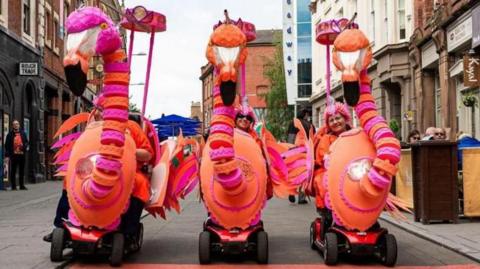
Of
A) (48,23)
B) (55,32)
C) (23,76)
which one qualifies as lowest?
(23,76)

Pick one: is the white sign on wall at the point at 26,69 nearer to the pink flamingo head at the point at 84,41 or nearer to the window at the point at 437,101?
the window at the point at 437,101

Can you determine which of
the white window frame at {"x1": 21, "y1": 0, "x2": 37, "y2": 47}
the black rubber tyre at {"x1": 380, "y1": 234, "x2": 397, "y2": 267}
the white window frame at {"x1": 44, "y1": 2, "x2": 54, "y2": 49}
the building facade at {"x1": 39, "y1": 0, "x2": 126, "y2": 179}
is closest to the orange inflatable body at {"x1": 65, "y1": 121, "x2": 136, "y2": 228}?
the black rubber tyre at {"x1": 380, "y1": 234, "x2": 397, "y2": 267}

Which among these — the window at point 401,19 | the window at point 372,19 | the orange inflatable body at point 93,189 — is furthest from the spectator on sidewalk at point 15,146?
the window at point 372,19

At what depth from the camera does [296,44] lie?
45.2 m

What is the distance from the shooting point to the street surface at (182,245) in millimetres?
7004

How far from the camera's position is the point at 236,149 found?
7137 mm

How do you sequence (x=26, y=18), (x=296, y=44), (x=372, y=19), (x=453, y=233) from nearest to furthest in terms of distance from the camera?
(x=453, y=233), (x=26, y=18), (x=372, y=19), (x=296, y=44)

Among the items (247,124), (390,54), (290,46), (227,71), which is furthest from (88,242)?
(290,46)

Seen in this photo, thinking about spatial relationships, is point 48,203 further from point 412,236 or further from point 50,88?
point 50,88

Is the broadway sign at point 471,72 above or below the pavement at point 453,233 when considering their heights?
above

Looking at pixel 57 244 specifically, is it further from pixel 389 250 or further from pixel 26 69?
pixel 26 69

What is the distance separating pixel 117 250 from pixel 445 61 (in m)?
14.7

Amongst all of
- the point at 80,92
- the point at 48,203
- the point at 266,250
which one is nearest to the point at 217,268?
the point at 266,250

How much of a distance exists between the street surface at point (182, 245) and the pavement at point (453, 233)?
0.10 meters
